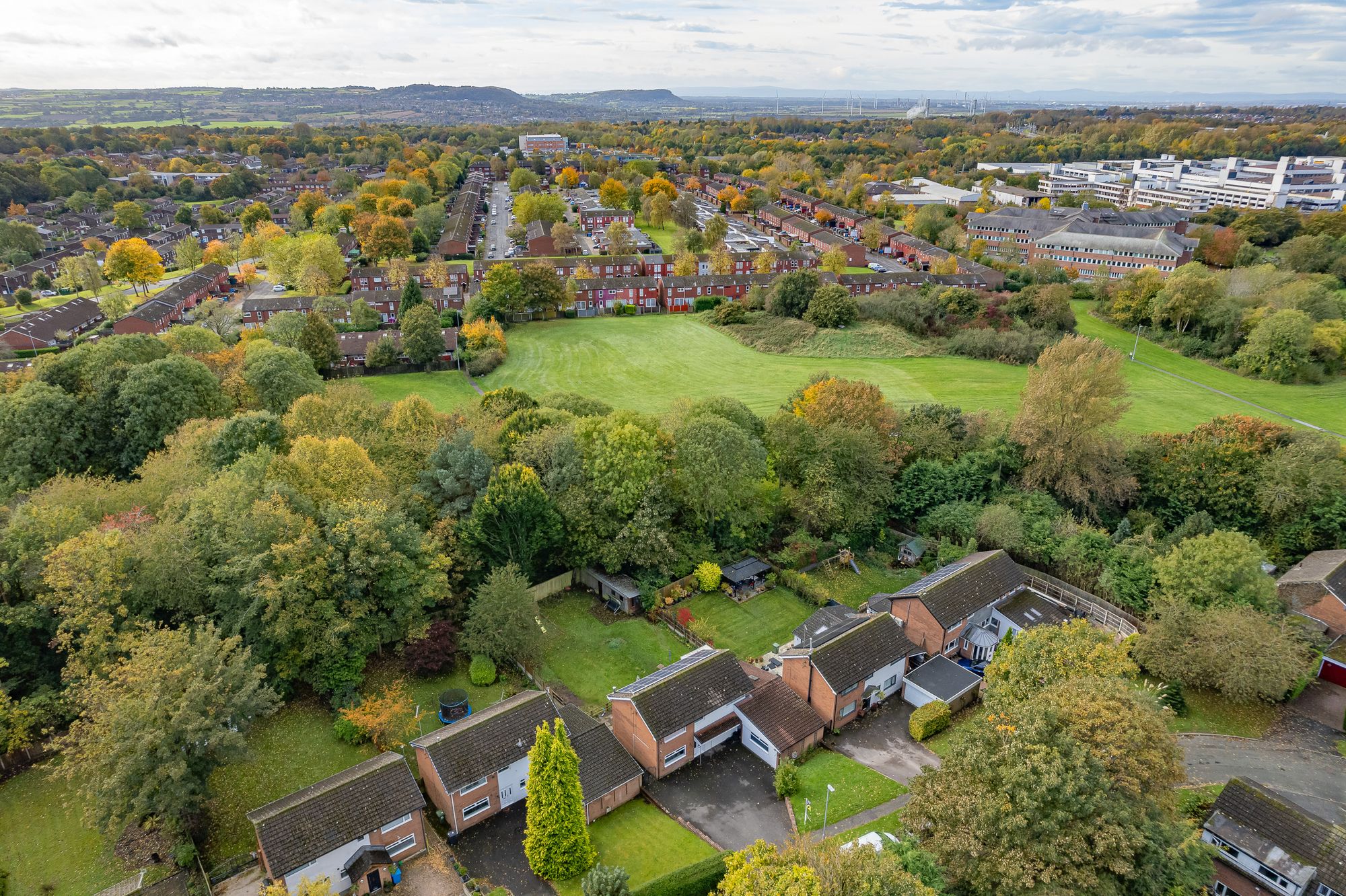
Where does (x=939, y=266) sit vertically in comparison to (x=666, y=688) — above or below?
above

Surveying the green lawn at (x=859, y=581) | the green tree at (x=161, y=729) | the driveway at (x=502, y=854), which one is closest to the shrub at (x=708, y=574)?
the green lawn at (x=859, y=581)

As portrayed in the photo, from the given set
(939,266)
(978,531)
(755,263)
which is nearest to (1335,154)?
(939,266)

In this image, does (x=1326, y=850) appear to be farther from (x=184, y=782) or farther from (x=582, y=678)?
(x=184, y=782)

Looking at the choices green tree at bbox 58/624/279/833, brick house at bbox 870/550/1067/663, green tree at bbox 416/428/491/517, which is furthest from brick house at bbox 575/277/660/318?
green tree at bbox 58/624/279/833

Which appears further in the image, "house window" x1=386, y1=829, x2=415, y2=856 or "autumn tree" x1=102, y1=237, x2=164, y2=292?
"autumn tree" x1=102, y1=237, x2=164, y2=292

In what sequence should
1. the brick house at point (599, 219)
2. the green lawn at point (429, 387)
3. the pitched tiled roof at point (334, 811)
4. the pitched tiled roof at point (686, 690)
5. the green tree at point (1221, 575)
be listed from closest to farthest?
the pitched tiled roof at point (334, 811), the pitched tiled roof at point (686, 690), the green tree at point (1221, 575), the green lawn at point (429, 387), the brick house at point (599, 219)

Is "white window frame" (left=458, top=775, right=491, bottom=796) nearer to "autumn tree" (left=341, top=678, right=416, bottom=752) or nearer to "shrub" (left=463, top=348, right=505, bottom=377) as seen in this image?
"autumn tree" (left=341, top=678, right=416, bottom=752)

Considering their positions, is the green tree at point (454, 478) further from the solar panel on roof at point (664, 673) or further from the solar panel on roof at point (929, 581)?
the solar panel on roof at point (929, 581)
